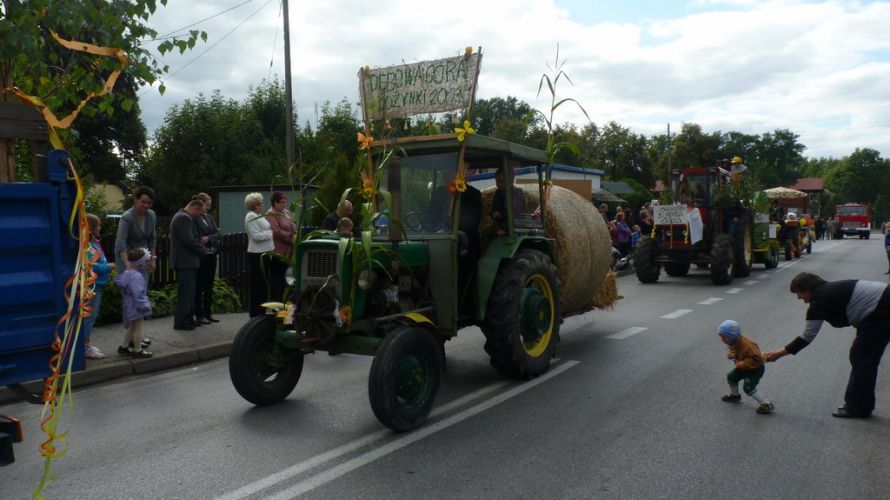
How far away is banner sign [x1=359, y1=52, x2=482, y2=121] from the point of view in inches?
244

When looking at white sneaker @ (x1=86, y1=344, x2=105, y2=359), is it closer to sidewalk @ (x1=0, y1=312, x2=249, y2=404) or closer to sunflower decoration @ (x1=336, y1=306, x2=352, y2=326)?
sidewalk @ (x1=0, y1=312, x2=249, y2=404)

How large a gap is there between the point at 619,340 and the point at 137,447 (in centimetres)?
572

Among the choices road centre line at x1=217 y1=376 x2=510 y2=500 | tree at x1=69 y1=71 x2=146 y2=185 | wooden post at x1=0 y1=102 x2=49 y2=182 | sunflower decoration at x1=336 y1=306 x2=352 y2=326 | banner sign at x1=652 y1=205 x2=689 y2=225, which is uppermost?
tree at x1=69 y1=71 x2=146 y2=185

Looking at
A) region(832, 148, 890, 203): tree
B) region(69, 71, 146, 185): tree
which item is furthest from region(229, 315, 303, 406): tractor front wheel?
region(832, 148, 890, 203): tree

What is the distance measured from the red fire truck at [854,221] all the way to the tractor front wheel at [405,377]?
53.7 m

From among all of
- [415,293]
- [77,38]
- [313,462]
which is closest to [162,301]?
[77,38]

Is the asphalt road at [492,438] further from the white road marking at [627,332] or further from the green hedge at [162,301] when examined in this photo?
the green hedge at [162,301]

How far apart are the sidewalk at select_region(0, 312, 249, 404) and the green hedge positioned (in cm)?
20

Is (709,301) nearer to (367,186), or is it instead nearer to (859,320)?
(859,320)

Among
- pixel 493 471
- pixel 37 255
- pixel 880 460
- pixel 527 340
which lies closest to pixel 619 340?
pixel 527 340

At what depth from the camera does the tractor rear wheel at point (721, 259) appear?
14594 mm

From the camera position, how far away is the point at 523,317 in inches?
254

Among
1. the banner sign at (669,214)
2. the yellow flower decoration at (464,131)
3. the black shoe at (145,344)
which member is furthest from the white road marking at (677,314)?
the black shoe at (145,344)

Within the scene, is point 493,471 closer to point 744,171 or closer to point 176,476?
point 176,476
